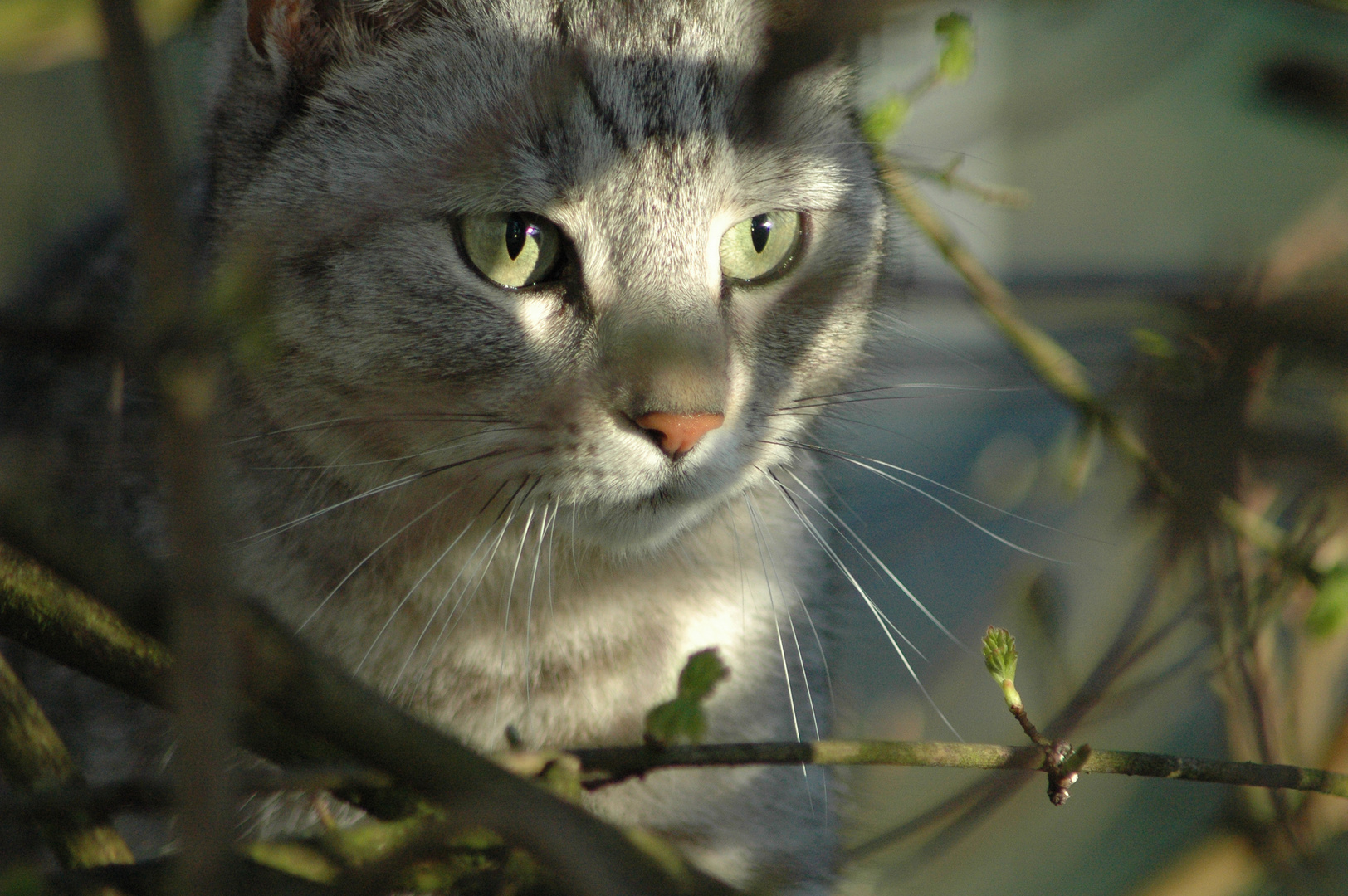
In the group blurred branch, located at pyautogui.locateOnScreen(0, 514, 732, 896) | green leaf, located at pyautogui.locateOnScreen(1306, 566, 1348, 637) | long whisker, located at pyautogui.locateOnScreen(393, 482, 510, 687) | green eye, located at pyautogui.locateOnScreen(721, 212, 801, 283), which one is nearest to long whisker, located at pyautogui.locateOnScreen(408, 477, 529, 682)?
long whisker, located at pyautogui.locateOnScreen(393, 482, 510, 687)

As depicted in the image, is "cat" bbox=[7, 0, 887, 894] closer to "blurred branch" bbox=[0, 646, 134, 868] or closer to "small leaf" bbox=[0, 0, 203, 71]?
"small leaf" bbox=[0, 0, 203, 71]

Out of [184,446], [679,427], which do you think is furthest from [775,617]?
[184,446]

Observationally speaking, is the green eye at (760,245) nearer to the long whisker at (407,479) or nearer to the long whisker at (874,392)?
the long whisker at (874,392)

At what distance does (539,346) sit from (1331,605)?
2.15ft

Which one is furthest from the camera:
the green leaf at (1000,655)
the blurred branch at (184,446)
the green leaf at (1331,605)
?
the green leaf at (1331,605)

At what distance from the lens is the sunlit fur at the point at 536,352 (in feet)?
3.14

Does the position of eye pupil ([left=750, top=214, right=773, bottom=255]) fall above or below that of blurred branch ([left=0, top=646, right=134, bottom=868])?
above

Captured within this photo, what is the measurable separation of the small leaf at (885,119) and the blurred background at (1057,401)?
3cm

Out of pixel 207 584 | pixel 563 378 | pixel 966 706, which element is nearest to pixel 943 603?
pixel 966 706

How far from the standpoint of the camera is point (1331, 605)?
2.83 feet

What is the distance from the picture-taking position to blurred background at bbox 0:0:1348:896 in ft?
3.12

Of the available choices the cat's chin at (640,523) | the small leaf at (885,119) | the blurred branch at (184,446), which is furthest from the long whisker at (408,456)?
the blurred branch at (184,446)

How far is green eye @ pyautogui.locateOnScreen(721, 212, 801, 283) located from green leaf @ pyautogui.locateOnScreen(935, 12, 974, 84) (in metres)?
0.20

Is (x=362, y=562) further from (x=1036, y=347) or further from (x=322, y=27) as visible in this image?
(x=1036, y=347)
